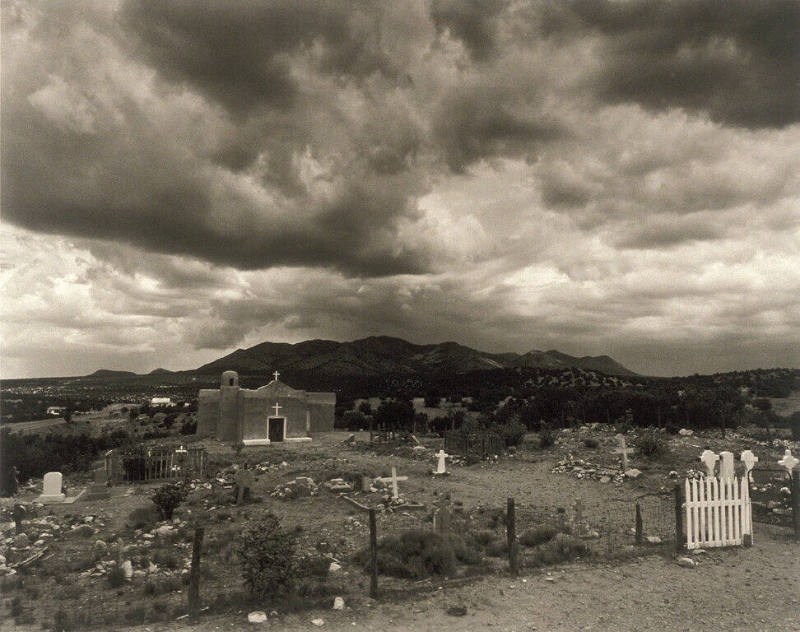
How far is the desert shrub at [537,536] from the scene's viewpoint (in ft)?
42.2

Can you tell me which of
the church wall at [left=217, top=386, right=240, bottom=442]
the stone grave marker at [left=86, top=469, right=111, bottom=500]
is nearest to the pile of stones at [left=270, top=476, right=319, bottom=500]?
the stone grave marker at [left=86, top=469, right=111, bottom=500]

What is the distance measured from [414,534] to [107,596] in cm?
564

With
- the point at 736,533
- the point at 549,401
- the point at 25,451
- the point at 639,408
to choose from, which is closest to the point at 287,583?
the point at 736,533

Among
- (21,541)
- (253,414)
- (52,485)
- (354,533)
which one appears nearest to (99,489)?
(52,485)

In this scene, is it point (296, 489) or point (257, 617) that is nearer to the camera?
point (257, 617)

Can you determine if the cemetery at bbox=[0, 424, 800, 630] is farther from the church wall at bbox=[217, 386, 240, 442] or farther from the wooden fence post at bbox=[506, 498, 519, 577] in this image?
the church wall at bbox=[217, 386, 240, 442]

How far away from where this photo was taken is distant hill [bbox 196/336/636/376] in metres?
142

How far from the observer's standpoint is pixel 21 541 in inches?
553

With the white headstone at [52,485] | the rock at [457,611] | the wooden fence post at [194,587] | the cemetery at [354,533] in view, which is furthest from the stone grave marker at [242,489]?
the rock at [457,611]

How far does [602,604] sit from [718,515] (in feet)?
15.5

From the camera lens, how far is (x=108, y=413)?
66375mm

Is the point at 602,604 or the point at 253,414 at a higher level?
the point at 253,414

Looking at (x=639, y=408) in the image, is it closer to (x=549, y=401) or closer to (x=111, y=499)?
(x=549, y=401)

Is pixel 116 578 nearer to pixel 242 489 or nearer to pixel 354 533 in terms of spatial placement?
pixel 354 533
